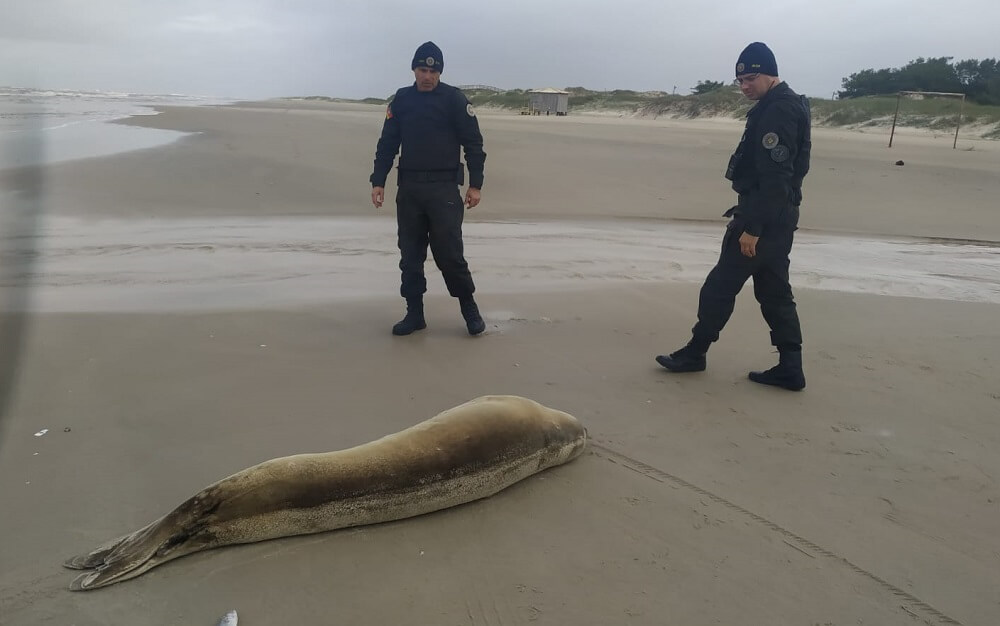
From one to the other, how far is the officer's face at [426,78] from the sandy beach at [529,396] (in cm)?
179

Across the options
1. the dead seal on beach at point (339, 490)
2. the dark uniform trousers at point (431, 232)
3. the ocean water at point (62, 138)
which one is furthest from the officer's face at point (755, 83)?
the ocean water at point (62, 138)

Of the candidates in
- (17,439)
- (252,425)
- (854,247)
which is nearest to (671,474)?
(252,425)

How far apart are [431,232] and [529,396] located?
161 cm

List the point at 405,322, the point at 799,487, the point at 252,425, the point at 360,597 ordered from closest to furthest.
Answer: the point at 360,597 → the point at 799,487 → the point at 252,425 → the point at 405,322

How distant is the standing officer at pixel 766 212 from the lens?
387 centimetres

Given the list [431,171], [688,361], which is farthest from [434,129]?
[688,361]

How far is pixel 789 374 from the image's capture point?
13.7ft

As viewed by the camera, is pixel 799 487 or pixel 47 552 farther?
pixel 799 487


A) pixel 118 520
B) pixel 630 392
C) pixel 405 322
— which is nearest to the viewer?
pixel 118 520

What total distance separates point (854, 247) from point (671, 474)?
7.18 m

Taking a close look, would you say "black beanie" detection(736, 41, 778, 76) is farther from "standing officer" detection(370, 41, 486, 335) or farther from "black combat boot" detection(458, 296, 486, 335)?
"black combat boot" detection(458, 296, 486, 335)

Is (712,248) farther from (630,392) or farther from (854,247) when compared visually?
(630,392)

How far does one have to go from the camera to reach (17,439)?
3133 mm

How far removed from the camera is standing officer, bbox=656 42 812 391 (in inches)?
152
